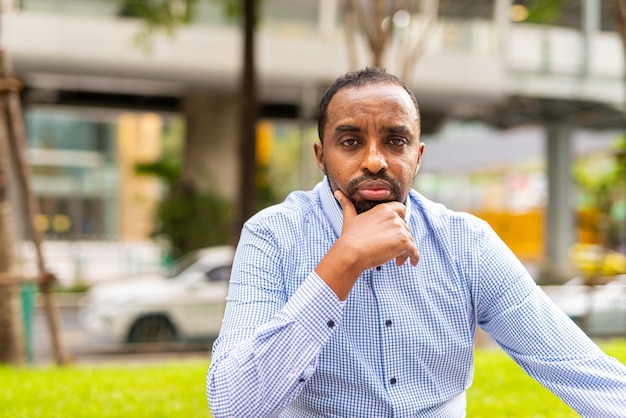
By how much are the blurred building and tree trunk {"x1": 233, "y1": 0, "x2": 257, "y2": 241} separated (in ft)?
11.7

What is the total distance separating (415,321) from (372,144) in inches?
18.2

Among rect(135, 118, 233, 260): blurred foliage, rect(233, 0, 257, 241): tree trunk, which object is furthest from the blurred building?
rect(233, 0, 257, 241): tree trunk

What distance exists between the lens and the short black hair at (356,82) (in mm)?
1880

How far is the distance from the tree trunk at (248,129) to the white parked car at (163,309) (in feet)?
7.12

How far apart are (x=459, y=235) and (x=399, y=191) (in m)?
0.29

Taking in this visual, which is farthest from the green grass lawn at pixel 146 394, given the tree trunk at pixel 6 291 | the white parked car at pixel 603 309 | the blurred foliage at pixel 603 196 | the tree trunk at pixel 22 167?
the blurred foliage at pixel 603 196

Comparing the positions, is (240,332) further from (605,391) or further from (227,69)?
(227,69)

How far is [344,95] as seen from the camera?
6.14 feet

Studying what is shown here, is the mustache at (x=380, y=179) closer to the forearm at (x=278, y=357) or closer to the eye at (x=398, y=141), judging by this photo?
the eye at (x=398, y=141)

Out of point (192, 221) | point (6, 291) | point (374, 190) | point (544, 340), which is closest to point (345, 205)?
point (374, 190)

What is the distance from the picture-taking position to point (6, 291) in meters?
5.98

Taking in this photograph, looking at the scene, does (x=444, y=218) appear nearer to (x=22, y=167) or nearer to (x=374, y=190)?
(x=374, y=190)

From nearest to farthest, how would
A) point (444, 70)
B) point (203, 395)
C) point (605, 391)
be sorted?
point (605, 391) < point (203, 395) < point (444, 70)

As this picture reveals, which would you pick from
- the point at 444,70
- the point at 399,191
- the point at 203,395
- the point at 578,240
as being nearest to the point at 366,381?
the point at 399,191
